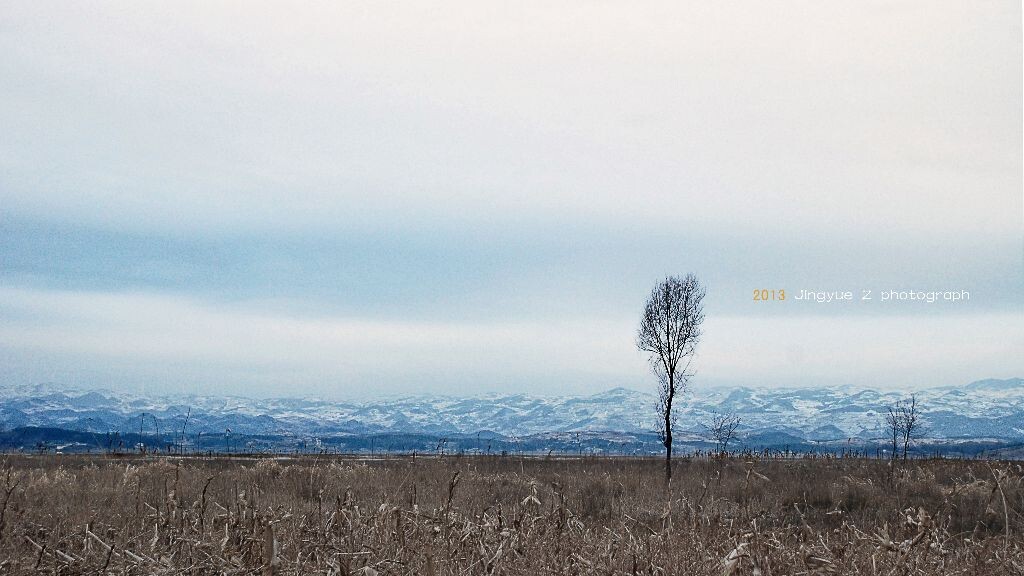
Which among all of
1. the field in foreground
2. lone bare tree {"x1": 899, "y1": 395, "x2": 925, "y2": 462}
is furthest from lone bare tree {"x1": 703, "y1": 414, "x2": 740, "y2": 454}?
lone bare tree {"x1": 899, "y1": 395, "x2": 925, "y2": 462}

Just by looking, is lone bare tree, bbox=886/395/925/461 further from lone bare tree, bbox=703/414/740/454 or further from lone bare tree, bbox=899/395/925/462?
lone bare tree, bbox=703/414/740/454

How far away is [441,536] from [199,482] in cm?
1235

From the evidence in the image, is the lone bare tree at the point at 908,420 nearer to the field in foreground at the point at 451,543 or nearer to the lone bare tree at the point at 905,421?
the lone bare tree at the point at 905,421

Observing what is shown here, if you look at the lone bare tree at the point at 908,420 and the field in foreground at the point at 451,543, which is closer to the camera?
the field in foreground at the point at 451,543

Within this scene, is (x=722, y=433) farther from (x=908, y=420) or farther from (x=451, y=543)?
(x=908, y=420)

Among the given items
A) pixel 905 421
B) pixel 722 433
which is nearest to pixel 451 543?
pixel 722 433

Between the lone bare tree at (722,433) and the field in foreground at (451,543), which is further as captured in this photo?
the lone bare tree at (722,433)

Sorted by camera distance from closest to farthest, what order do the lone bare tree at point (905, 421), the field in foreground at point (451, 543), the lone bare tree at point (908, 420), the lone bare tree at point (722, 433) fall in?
the field in foreground at point (451, 543), the lone bare tree at point (722, 433), the lone bare tree at point (905, 421), the lone bare tree at point (908, 420)

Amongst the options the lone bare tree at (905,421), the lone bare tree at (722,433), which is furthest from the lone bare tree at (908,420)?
the lone bare tree at (722,433)

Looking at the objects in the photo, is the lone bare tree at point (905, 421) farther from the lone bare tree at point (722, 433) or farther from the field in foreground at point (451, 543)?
the field in foreground at point (451, 543)

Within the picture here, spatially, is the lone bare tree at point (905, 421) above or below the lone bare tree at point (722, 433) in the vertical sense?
below

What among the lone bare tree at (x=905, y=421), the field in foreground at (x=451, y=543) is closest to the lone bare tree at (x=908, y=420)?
the lone bare tree at (x=905, y=421)

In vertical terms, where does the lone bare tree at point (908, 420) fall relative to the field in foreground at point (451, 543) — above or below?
below

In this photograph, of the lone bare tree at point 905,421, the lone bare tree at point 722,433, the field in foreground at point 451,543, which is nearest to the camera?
the field in foreground at point 451,543
